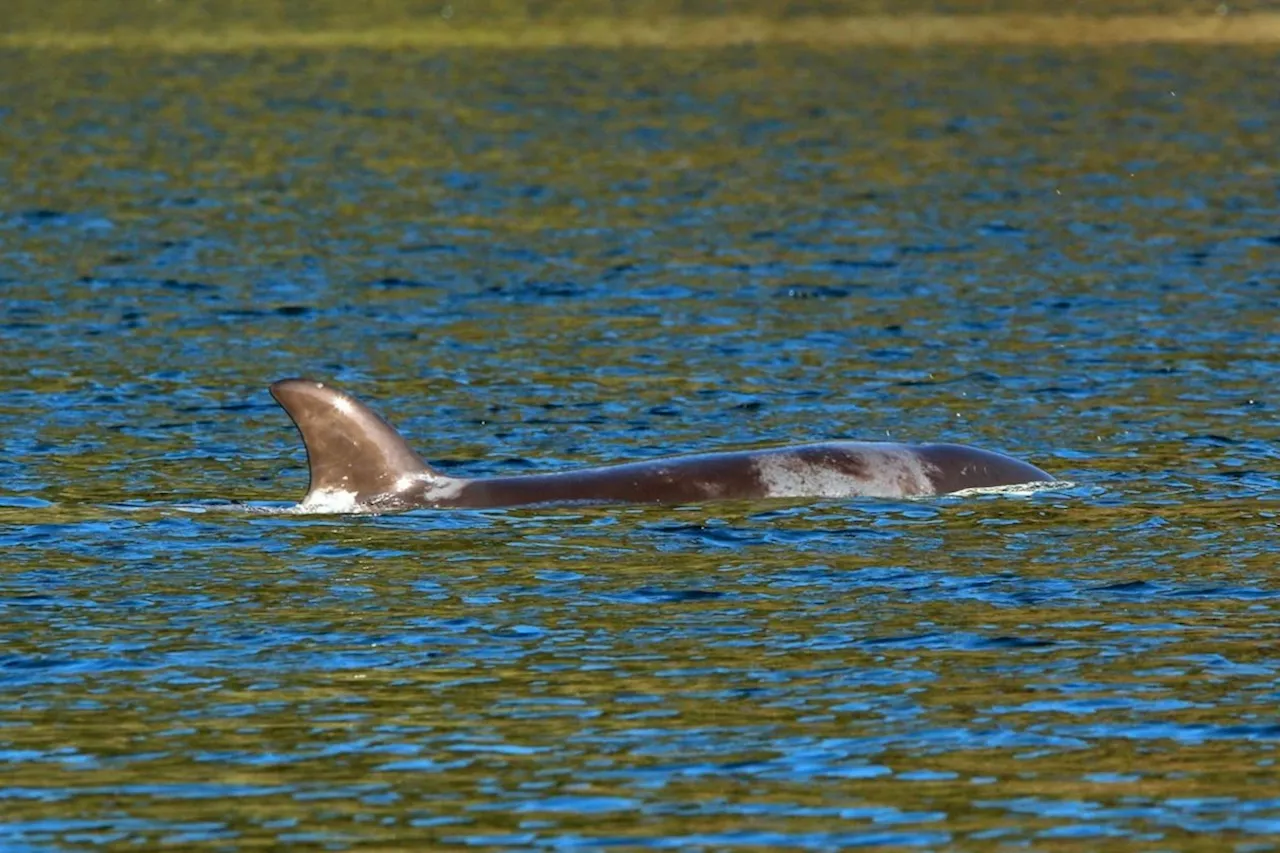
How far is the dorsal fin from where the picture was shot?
22.3m

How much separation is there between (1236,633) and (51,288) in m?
24.8

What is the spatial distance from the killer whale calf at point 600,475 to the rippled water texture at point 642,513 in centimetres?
45

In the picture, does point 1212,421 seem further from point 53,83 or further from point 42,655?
point 53,83

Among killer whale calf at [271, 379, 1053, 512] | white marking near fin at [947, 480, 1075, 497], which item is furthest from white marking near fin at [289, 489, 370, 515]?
white marking near fin at [947, 480, 1075, 497]

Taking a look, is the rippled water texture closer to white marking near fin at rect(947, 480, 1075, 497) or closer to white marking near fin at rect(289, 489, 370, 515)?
white marking near fin at rect(947, 480, 1075, 497)

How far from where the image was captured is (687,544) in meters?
20.8

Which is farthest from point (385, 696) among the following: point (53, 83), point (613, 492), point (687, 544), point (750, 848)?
point (53, 83)

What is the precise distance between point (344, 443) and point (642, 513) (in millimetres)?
2641

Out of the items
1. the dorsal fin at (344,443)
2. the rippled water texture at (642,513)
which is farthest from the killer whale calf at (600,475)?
the rippled water texture at (642,513)

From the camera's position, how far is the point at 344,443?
73.6 ft

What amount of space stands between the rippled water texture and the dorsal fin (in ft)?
1.98

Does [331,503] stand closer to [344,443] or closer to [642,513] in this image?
[344,443]

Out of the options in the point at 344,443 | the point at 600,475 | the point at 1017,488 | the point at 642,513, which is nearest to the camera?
the point at 642,513

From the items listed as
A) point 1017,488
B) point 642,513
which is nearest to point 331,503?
point 642,513
